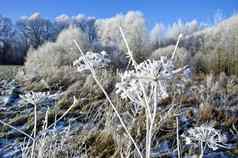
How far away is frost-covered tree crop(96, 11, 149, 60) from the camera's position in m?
12.2

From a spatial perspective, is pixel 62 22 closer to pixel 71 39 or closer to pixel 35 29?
pixel 35 29

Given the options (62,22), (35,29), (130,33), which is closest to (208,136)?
(130,33)

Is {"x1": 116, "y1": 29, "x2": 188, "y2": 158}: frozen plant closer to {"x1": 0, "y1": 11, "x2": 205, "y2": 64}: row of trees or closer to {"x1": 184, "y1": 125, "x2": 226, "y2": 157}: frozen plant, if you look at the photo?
{"x1": 184, "y1": 125, "x2": 226, "y2": 157}: frozen plant

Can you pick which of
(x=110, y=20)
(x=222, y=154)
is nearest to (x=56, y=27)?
(x=110, y=20)

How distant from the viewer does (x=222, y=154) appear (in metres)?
3.71

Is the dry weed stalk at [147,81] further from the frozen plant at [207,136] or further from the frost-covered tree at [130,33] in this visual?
the frost-covered tree at [130,33]

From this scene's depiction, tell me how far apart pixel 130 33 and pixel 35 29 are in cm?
1172

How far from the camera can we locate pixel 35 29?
23.0 metres

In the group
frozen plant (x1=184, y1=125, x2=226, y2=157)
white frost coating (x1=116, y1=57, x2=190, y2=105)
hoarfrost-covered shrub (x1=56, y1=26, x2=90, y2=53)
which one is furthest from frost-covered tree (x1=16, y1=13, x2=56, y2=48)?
white frost coating (x1=116, y1=57, x2=190, y2=105)

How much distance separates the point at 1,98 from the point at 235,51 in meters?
6.19

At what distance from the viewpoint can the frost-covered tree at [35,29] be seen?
69.8 feet

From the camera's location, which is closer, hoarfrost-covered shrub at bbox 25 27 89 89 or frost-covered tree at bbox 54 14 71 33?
hoarfrost-covered shrub at bbox 25 27 89 89

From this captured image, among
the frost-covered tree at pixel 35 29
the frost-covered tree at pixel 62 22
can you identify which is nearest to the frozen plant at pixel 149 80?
the frost-covered tree at pixel 35 29

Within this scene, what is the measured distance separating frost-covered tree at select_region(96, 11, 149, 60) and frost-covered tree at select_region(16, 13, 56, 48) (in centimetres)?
482
